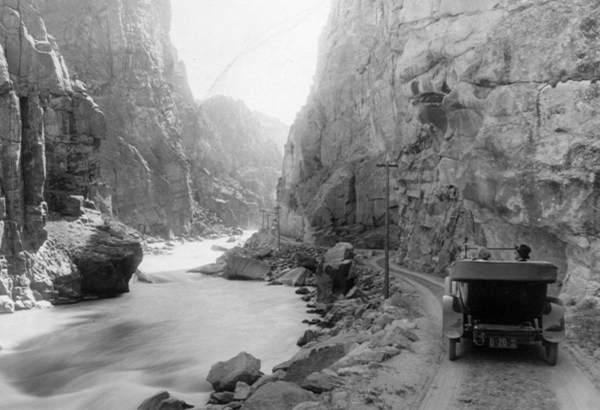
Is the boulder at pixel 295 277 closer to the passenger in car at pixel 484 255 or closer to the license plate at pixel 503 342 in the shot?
the passenger in car at pixel 484 255

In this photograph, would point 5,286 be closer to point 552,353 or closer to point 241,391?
point 241,391

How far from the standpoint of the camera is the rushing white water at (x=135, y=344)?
19.5 metres

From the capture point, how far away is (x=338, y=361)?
12.2 meters

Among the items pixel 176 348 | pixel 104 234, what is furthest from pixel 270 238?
pixel 176 348

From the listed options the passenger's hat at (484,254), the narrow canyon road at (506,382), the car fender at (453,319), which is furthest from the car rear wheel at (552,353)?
the passenger's hat at (484,254)

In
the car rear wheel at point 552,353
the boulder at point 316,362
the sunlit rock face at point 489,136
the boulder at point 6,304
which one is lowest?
the boulder at point 6,304

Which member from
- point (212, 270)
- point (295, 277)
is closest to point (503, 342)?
point (295, 277)

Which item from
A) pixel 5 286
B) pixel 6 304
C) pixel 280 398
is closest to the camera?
pixel 280 398

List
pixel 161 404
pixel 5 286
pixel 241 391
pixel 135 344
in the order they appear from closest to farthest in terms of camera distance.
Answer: pixel 161 404, pixel 241 391, pixel 135 344, pixel 5 286

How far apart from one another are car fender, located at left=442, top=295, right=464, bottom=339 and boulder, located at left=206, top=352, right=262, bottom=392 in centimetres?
812

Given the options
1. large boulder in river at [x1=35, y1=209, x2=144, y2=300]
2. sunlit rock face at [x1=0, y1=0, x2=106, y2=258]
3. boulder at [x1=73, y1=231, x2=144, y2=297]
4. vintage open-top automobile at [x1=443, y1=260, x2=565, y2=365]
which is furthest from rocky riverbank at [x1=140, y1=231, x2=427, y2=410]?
sunlit rock face at [x1=0, y1=0, x2=106, y2=258]

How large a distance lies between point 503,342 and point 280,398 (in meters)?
5.17

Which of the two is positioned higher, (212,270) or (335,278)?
(335,278)

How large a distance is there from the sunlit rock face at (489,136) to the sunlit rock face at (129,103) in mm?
74336
